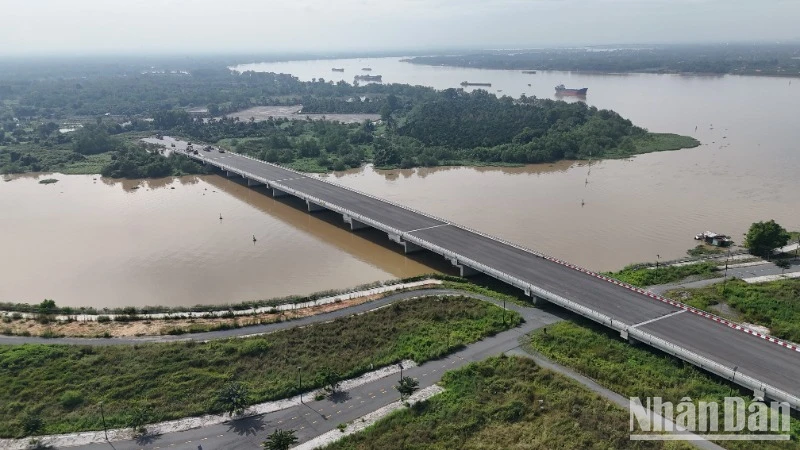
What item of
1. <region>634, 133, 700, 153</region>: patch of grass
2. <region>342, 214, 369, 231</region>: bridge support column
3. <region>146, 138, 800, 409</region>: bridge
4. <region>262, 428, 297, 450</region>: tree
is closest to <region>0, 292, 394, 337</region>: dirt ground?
<region>146, 138, 800, 409</region>: bridge

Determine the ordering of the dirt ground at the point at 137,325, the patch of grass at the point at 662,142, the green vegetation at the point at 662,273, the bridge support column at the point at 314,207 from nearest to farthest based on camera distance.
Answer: the dirt ground at the point at 137,325 → the green vegetation at the point at 662,273 → the bridge support column at the point at 314,207 → the patch of grass at the point at 662,142

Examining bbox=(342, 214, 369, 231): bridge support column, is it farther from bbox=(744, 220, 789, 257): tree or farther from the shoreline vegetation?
bbox=(744, 220, 789, 257): tree

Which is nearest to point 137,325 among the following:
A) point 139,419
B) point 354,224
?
point 139,419

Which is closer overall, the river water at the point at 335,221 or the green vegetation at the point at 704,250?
the river water at the point at 335,221

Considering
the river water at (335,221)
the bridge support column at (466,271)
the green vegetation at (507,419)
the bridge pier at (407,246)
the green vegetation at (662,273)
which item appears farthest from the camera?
the bridge pier at (407,246)

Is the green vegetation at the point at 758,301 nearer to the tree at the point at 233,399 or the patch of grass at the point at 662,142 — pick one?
the tree at the point at 233,399

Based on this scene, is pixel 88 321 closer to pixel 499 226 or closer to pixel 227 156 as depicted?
pixel 499 226

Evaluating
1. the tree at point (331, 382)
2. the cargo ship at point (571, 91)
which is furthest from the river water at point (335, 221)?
the cargo ship at point (571, 91)
